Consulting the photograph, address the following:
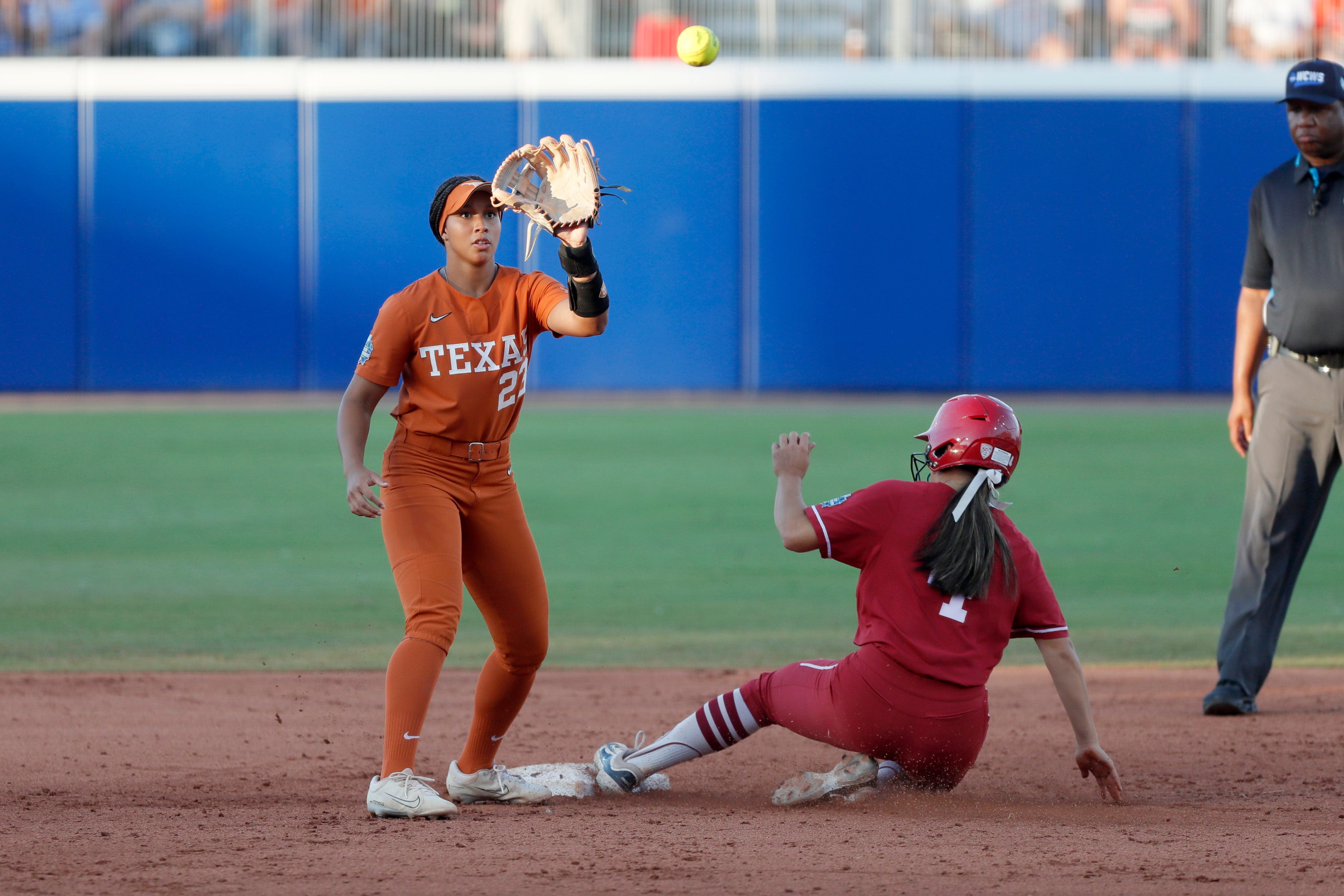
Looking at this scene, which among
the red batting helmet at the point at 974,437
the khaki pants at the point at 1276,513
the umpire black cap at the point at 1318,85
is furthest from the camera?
the khaki pants at the point at 1276,513

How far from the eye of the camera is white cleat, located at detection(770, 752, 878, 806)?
13.4ft

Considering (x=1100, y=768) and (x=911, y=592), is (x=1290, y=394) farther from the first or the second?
(x=911, y=592)

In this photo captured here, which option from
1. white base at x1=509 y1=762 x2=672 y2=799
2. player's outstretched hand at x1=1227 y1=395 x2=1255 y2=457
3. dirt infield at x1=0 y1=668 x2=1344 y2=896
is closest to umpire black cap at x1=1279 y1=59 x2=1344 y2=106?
player's outstretched hand at x1=1227 y1=395 x2=1255 y2=457

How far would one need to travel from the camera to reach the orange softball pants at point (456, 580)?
12.9ft

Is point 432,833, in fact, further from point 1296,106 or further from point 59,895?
point 1296,106

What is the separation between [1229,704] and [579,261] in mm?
3006

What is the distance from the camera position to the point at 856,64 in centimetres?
1998

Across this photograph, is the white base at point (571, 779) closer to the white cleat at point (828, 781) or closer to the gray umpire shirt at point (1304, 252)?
the white cleat at point (828, 781)

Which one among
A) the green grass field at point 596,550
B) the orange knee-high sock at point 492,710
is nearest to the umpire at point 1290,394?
the green grass field at point 596,550

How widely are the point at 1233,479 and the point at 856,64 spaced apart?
9768 mm

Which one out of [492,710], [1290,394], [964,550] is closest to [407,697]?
[492,710]

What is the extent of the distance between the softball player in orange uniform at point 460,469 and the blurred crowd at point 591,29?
1662 centimetres

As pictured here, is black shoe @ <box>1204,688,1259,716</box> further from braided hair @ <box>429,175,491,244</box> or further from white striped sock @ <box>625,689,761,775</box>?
braided hair @ <box>429,175,491,244</box>

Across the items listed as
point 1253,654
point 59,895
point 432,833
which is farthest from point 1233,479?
point 59,895
